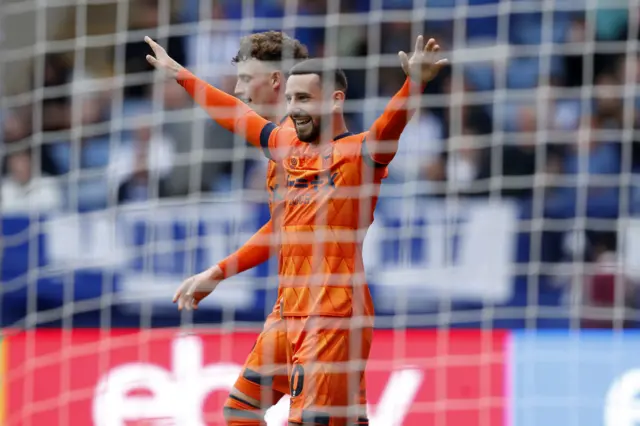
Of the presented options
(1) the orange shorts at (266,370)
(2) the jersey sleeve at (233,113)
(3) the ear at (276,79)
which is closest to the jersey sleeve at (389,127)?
(2) the jersey sleeve at (233,113)

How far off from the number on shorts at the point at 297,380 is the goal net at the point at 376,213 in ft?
5.04

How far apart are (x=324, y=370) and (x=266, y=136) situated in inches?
30.8

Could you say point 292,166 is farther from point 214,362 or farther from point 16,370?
point 16,370

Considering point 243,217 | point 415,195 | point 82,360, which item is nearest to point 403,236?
point 415,195

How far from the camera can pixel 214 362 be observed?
5.86 m

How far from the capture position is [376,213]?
20.4ft

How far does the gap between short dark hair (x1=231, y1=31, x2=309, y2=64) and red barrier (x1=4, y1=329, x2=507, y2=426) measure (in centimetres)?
171

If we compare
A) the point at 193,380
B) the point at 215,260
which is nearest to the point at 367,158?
the point at 193,380

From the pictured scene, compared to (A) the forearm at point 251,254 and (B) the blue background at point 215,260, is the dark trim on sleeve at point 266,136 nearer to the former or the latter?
(A) the forearm at point 251,254

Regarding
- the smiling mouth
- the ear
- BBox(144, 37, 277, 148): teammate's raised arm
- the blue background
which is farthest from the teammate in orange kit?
the blue background

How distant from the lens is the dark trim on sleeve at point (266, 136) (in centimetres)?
439

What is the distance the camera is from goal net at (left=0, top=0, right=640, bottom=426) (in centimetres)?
583

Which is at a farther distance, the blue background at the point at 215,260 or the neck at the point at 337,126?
the blue background at the point at 215,260

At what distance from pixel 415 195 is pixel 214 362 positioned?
3.94ft
